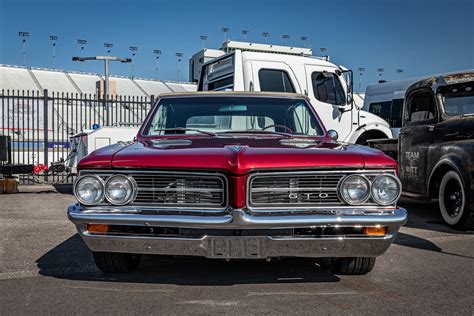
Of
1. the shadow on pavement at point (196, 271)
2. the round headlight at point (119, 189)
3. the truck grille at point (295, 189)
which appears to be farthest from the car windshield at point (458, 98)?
the round headlight at point (119, 189)

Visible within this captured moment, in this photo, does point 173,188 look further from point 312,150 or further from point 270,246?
point 312,150

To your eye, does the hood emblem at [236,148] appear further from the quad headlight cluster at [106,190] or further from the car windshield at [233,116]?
the car windshield at [233,116]

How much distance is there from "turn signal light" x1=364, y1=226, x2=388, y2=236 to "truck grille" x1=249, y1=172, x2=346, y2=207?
0.26 metres

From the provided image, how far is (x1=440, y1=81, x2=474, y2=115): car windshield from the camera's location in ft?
23.7

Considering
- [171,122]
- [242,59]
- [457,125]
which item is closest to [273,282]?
[171,122]

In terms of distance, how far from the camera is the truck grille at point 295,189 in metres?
3.40

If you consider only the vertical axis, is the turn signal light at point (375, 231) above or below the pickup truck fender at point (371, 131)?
below

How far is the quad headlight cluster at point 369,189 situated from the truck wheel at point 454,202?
333 centimetres

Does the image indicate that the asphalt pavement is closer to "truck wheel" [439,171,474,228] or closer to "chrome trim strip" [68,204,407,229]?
"chrome trim strip" [68,204,407,229]

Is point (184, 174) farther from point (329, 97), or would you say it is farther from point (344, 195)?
point (329, 97)

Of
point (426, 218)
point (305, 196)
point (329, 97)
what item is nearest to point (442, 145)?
point (426, 218)

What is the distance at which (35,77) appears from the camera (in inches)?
1601

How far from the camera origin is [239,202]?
11.0 ft

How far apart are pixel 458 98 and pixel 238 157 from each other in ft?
17.0
